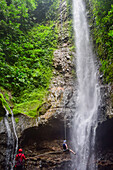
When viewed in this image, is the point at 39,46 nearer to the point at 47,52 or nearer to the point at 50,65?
the point at 47,52

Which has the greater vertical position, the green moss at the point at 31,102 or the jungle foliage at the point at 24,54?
the jungle foliage at the point at 24,54

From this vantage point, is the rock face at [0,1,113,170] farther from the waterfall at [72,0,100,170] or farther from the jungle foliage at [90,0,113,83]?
the jungle foliage at [90,0,113,83]

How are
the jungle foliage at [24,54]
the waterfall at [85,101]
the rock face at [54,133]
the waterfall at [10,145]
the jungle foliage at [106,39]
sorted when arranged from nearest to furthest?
the waterfall at [10,145] → the rock face at [54,133] → the waterfall at [85,101] → the jungle foliage at [106,39] → the jungle foliage at [24,54]

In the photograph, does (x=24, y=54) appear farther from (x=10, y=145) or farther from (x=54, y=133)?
(x=10, y=145)

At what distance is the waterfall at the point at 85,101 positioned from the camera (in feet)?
22.2

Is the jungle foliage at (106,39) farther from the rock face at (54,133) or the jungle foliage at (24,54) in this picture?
the jungle foliage at (24,54)

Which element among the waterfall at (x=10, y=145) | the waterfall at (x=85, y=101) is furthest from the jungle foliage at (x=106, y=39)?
the waterfall at (x=10, y=145)

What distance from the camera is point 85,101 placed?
8352 millimetres

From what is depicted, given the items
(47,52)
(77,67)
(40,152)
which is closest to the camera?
(40,152)

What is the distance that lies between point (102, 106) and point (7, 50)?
6.74m

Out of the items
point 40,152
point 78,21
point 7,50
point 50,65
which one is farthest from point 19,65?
point 78,21

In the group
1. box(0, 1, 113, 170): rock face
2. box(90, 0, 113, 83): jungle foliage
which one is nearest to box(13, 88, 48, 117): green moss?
box(0, 1, 113, 170): rock face

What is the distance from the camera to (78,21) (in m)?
12.3

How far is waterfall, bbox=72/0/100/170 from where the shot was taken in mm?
6762
